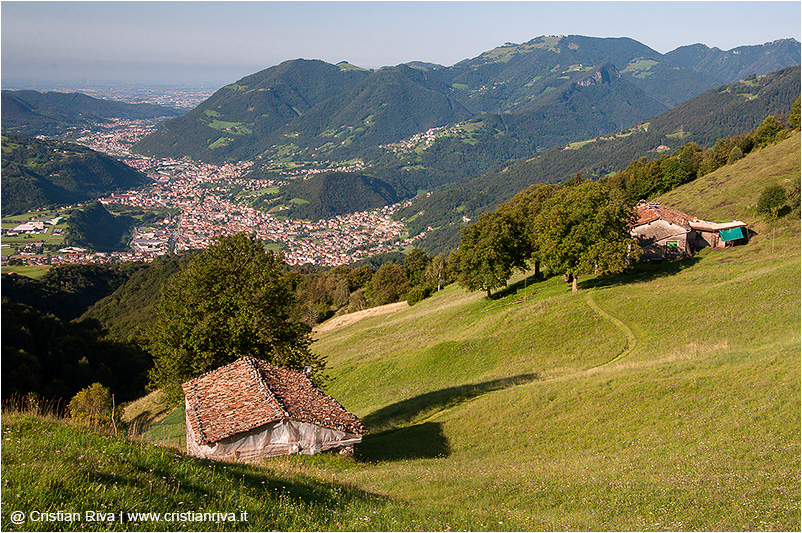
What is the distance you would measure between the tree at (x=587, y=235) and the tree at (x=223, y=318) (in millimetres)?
28163

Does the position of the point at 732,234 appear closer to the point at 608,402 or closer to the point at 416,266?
the point at 608,402

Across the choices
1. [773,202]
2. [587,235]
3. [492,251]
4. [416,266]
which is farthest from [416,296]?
[773,202]

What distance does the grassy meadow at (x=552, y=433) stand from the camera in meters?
9.70

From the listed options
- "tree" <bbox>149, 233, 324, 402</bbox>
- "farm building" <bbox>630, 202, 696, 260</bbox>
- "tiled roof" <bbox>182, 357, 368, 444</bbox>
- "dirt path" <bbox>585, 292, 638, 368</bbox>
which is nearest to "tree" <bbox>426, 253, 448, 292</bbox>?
"farm building" <bbox>630, 202, 696, 260</bbox>

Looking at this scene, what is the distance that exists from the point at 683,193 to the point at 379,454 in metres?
67.8

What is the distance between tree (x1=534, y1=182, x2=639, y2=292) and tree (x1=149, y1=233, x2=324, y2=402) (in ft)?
92.4

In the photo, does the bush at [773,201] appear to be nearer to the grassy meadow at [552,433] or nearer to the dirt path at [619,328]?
the grassy meadow at [552,433]

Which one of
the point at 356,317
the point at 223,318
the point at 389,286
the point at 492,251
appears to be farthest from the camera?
the point at 389,286

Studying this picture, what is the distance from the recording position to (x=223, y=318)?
24859 millimetres

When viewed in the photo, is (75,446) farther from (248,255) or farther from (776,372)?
(776,372)

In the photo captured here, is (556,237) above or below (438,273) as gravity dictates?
above

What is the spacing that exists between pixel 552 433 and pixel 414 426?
7604 millimetres

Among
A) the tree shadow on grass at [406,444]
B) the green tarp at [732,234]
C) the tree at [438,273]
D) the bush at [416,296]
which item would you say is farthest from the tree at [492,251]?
the tree shadow on grass at [406,444]

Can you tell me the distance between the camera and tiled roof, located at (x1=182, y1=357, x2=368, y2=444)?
1694cm
